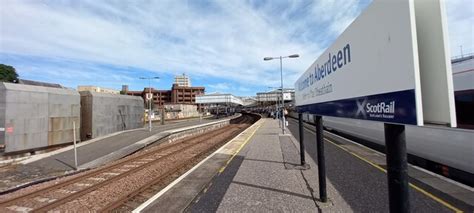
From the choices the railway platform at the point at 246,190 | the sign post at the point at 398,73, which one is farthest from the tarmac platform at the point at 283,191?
the sign post at the point at 398,73

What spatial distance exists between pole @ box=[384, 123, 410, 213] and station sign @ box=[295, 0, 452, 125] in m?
0.19

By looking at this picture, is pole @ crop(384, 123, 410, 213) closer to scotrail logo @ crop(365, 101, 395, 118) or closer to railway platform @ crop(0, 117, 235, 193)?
scotrail logo @ crop(365, 101, 395, 118)

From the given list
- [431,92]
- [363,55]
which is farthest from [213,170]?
[431,92]

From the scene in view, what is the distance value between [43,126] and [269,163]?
15.1 m

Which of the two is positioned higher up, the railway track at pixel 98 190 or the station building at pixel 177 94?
the station building at pixel 177 94

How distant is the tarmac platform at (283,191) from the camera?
567 centimetres

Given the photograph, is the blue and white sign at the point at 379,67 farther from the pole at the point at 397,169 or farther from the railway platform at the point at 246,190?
the railway platform at the point at 246,190

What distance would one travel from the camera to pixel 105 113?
23.3 metres

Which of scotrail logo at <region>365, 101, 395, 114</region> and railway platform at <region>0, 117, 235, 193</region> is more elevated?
scotrail logo at <region>365, 101, 395, 114</region>

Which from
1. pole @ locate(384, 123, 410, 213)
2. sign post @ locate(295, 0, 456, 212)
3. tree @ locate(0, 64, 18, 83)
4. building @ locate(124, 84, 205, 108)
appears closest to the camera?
sign post @ locate(295, 0, 456, 212)

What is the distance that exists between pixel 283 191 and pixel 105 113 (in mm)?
20561

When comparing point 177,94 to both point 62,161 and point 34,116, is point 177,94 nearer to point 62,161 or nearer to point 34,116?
point 34,116

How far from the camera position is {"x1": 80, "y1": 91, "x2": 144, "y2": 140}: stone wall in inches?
849

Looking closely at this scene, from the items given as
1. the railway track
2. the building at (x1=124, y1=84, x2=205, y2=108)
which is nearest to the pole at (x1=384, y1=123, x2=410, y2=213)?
the railway track
